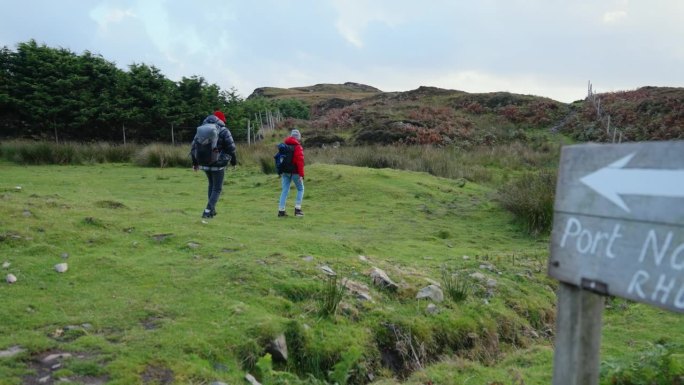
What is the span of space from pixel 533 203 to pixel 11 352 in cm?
886

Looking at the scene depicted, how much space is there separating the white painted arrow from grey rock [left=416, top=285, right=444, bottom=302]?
359 centimetres

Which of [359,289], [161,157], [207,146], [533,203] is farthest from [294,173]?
[161,157]

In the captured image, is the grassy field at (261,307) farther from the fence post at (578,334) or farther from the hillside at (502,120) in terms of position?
the hillside at (502,120)

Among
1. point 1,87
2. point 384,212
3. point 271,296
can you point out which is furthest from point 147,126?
point 271,296

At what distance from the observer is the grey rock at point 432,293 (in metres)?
5.76

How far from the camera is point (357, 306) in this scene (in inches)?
210

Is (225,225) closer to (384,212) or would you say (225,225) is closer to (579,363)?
(384,212)

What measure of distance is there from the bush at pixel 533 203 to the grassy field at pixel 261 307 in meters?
0.75

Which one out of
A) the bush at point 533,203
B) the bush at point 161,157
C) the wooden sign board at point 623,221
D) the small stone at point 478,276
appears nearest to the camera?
the wooden sign board at point 623,221

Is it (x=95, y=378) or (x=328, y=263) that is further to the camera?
(x=328, y=263)

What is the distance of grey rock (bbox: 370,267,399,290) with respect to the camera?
5.92 meters

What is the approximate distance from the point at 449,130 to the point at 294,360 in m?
31.0

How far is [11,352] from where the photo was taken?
3.89 meters

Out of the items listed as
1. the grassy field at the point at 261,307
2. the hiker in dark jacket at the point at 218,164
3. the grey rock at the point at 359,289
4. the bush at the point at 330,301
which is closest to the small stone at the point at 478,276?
the grassy field at the point at 261,307
